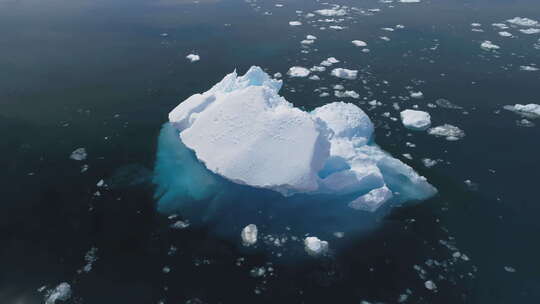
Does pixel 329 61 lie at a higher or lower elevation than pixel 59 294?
higher

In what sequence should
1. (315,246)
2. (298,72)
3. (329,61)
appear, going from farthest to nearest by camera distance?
1. (329,61)
2. (298,72)
3. (315,246)

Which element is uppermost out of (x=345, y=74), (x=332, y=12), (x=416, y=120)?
(x=332, y=12)

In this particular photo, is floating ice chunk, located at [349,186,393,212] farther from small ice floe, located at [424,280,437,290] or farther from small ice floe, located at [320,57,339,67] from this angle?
small ice floe, located at [320,57,339,67]

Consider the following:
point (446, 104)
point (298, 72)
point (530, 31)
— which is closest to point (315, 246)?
point (446, 104)

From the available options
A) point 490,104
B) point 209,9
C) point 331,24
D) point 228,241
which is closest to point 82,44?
point 209,9

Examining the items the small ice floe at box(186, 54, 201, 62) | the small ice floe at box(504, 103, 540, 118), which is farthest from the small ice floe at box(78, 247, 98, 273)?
the small ice floe at box(504, 103, 540, 118)

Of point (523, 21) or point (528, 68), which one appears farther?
point (523, 21)

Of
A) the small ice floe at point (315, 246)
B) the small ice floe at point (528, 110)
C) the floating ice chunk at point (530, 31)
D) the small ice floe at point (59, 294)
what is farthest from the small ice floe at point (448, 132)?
the floating ice chunk at point (530, 31)

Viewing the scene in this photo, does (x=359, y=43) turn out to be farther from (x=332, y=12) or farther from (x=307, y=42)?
(x=332, y=12)
